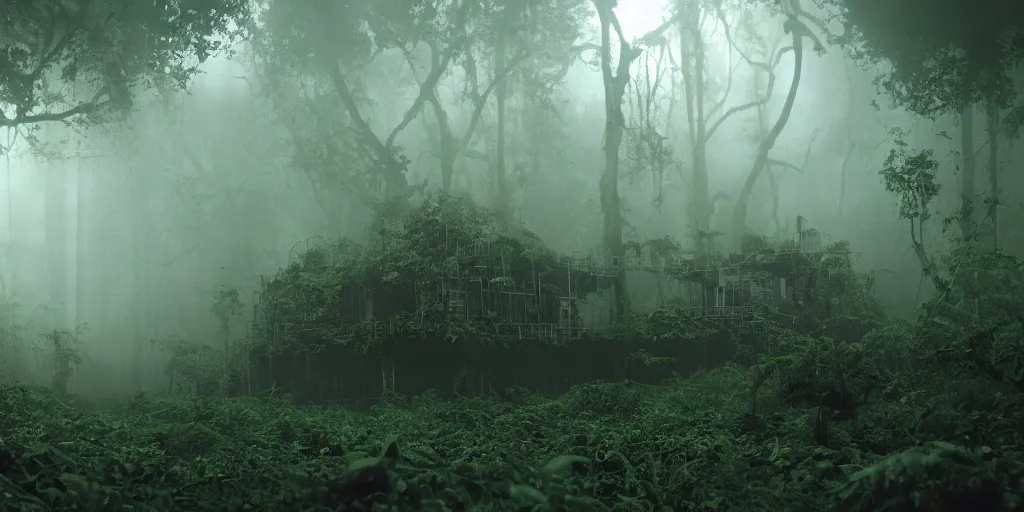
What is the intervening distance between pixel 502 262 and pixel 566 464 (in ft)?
41.9

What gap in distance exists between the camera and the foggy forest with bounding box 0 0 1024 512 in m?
6.16

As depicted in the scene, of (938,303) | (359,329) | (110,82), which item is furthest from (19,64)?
(938,303)

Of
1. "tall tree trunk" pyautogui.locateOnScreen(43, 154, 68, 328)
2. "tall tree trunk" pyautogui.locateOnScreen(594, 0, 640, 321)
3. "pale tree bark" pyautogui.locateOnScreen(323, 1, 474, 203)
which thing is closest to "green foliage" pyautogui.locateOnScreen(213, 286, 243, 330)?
"pale tree bark" pyautogui.locateOnScreen(323, 1, 474, 203)

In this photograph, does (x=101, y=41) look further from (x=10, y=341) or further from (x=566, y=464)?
(x=566, y=464)

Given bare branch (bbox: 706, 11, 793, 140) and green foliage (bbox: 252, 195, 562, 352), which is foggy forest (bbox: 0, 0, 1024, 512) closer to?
green foliage (bbox: 252, 195, 562, 352)

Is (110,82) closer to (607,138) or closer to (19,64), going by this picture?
(19,64)

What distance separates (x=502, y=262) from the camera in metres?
17.6

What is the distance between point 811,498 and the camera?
17.2ft

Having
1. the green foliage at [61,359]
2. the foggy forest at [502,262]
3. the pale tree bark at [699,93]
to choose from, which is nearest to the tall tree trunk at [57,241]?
the foggy forest at [502,262]

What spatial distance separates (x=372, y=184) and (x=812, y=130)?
665 inches

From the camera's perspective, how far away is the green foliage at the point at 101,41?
13789mm

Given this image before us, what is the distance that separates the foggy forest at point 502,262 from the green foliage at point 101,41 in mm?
70

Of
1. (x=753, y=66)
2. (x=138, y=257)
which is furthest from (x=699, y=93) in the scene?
(x=138, y=257)

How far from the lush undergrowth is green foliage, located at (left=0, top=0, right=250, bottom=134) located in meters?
5.97
